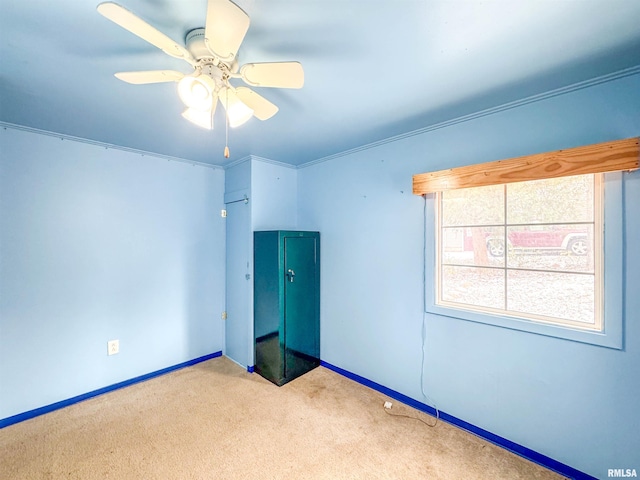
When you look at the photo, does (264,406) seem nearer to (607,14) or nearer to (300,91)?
(300,91)

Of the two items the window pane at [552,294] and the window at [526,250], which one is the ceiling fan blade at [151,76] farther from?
the window pane at [552,294]

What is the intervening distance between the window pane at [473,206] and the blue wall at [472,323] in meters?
0.20

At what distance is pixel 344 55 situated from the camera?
126cm

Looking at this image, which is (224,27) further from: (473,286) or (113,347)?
(113,347)

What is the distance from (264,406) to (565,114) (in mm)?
2926

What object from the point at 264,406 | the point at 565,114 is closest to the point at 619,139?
the point at 565,114

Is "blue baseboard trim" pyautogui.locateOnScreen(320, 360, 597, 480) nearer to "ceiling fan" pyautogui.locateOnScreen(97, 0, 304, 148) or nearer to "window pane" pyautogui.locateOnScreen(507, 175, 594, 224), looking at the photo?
"window pane" pyautogui.locateOnScreen(507, 175, 594, 224)

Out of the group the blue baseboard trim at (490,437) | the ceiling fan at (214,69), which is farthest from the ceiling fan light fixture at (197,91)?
the blue baseboard trim at (490,437)

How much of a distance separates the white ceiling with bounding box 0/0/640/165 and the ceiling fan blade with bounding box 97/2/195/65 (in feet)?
0.57

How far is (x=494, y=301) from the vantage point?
1.88m

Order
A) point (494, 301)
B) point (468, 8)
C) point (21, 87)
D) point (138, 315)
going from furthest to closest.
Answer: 1. point (138, 315)
2. point (494, 301)
3. point (21, 87)
4. point (468, 8)

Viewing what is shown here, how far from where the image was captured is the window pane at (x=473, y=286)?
1.87 metres

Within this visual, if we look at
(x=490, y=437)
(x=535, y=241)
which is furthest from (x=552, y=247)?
(x=490, y=437)

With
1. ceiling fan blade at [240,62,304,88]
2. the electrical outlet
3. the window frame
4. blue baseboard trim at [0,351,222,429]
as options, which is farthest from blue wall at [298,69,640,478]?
the electrical outlet
